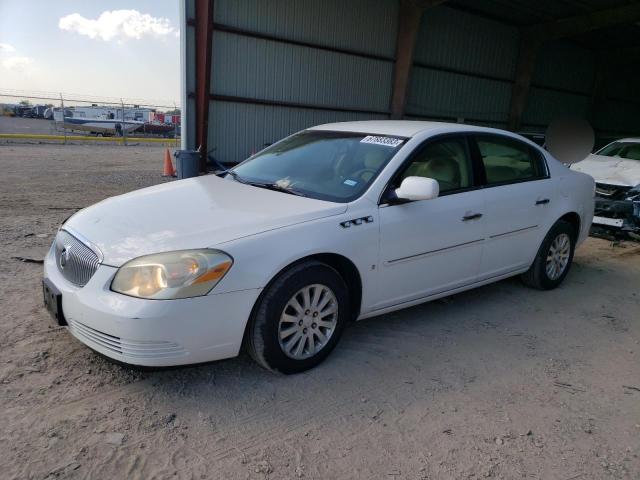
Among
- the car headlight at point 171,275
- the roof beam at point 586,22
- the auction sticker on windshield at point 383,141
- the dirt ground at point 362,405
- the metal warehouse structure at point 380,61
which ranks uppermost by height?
the roof beam at point 586,22

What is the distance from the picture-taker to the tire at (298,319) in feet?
9.64

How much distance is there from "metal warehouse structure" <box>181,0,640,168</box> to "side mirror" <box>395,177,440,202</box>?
820cm

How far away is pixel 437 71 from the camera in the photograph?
15227mm

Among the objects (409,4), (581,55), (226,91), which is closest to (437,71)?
→ (409,4)

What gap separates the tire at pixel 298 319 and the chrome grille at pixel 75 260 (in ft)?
3.07

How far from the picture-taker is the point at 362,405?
292cm

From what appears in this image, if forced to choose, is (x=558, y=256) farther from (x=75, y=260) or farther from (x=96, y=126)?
(x=96, y=126)

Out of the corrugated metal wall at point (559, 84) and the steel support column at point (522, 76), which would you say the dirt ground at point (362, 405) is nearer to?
the steel support column at point (522, 76)

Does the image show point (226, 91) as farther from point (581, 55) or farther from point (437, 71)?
point (581, 55)

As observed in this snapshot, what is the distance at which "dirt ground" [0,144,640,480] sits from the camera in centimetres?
243

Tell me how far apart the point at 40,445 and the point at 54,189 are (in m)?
8.21

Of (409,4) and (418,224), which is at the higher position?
(409,4)

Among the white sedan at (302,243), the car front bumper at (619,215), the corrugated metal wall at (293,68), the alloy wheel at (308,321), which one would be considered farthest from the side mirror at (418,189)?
the corrugated metal wall at (293,68)

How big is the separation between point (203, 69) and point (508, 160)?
7.72m
